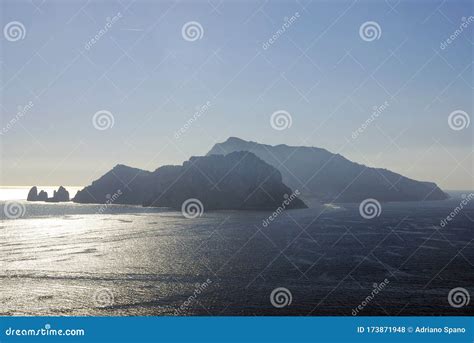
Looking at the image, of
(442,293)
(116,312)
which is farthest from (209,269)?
(442,293)

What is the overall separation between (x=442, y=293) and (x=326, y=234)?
61602 millimetres

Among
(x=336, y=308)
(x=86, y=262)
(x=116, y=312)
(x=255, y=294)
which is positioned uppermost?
(x=336, y=308)

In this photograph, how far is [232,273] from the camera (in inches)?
2297

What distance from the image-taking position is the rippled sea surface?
139 feet

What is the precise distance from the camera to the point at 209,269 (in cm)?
6166

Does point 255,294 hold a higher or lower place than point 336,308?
lower

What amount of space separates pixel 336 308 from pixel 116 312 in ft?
79.1

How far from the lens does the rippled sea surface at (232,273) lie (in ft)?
139

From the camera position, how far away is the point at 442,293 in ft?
155

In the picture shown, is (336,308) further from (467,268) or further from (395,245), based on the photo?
(395,245)

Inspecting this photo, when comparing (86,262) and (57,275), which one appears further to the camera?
(86,262)

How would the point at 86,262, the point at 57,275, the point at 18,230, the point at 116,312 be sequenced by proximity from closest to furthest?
1. the point at 116,312
2. the point at 57,275
3. the point at 86,262
4. the point at 18,230
